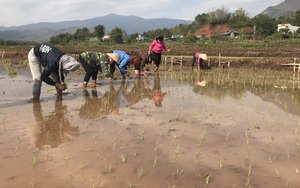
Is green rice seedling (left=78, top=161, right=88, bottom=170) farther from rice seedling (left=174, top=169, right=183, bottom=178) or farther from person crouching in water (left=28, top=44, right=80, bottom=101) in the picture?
person crouching in water (left=28, top=44, right=80, bottom=101)

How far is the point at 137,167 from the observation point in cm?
307

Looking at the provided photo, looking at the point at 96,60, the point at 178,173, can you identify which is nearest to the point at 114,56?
the point at 96,60

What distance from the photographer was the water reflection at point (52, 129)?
3780mm

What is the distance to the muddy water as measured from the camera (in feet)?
9.39

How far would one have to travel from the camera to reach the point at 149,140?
12.8 ft

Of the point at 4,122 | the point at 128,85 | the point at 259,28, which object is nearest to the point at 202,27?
the point at 259,28

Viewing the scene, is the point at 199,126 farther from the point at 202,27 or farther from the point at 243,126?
the point at 202,27

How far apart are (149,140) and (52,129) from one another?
143 centimetres

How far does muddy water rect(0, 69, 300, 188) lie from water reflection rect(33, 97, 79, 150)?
0.5 inches

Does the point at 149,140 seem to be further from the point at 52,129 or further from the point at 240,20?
the point at 240,20

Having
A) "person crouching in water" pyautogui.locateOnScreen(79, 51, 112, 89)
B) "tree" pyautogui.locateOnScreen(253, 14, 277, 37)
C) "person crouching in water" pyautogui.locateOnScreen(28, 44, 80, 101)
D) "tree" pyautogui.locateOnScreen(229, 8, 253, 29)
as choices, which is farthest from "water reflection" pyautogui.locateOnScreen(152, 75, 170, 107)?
"tree" pyautogui.locateOnScreen(229, 8, 253, 29)

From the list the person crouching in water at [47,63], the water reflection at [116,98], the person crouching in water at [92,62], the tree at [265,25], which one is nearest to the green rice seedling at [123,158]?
the water reflection at [116,98]

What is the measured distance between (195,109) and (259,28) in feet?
163

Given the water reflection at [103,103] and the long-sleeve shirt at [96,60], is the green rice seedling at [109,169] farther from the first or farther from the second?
the long-sleeve shirt at [96,60]
